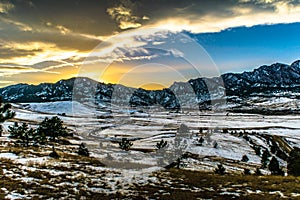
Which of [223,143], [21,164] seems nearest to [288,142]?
[223,143]

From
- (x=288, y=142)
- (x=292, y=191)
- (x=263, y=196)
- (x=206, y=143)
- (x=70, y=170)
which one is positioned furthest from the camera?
(x=288, y=142)

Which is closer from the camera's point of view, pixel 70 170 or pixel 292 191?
pixel 292 191

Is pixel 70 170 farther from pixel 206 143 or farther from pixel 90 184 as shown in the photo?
pixel 206 143

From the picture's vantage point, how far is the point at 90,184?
29.0m

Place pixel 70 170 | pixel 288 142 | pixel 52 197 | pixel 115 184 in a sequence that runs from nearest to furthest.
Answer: pixel 52 197 → pixel 115 184 → pixel 70 170 → pixel 288 142

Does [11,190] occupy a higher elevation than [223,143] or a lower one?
higher

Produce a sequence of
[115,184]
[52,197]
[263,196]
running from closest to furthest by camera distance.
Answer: [52,197] < [263,196] < [115,184]

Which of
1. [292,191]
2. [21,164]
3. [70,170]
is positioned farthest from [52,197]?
[292,191]

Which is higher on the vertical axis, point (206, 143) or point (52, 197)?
point (52, 197)

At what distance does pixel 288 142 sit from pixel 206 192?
138 meters

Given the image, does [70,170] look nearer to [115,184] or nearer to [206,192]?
[115,184]

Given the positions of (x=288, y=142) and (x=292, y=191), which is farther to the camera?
(x=288, y=142)

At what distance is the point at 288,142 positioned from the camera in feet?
482

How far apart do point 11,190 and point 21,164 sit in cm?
1442
